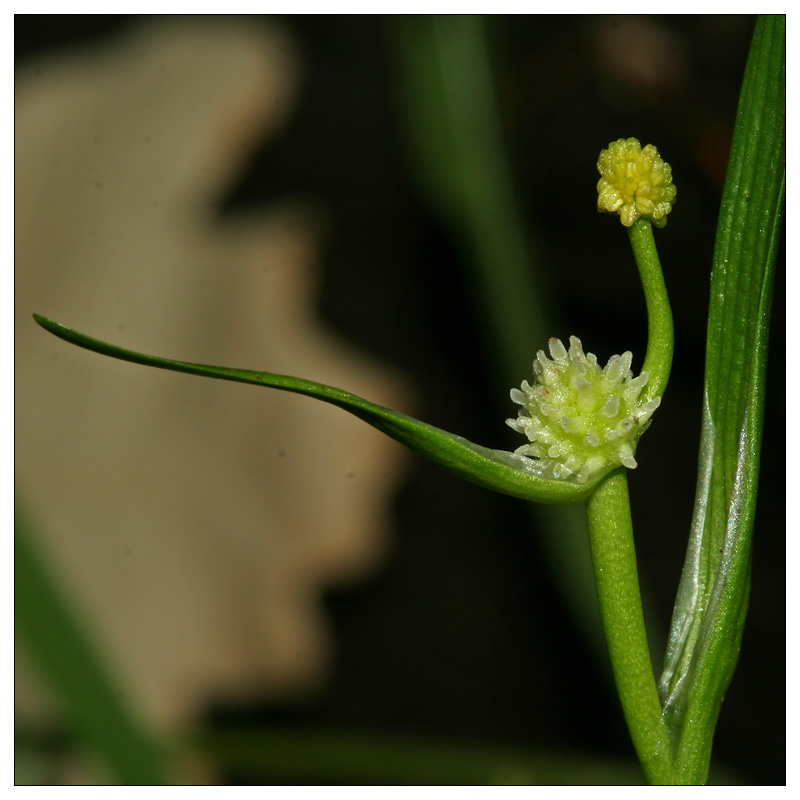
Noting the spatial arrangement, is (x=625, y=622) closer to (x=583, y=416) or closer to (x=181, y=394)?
(x=583, y=416)

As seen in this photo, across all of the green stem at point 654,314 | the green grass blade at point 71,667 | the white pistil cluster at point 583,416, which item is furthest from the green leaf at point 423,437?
the green grass blade at point 71,667

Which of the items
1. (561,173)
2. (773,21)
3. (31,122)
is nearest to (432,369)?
(561,173)

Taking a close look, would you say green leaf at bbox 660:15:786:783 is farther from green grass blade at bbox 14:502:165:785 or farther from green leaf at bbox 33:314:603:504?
green grass blade at bbox 14:502:165:785

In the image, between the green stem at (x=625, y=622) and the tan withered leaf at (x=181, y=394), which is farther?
the tan withered leaf at (x=181, y=394)

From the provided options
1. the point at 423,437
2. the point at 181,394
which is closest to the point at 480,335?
the point at 181,394

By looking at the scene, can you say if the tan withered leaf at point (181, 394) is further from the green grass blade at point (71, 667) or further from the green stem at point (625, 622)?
the green stem at point (625, 622)

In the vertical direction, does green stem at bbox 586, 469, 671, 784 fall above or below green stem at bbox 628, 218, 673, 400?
below

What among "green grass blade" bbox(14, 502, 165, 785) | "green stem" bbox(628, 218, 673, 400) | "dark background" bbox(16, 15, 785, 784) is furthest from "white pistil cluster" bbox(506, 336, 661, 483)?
"dark background" bbox(16, 15, 785, 784)
